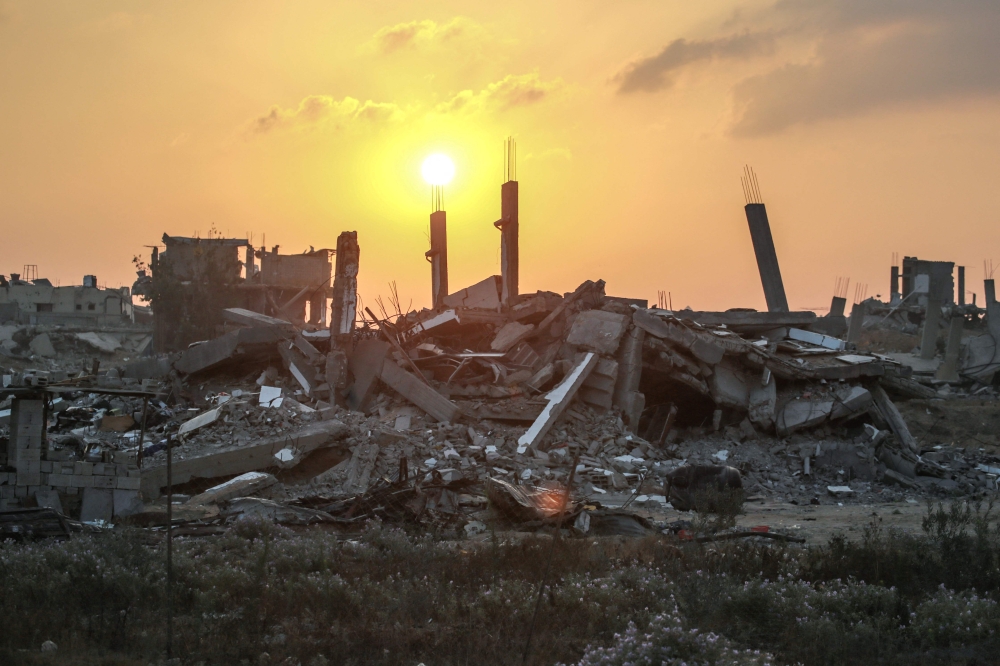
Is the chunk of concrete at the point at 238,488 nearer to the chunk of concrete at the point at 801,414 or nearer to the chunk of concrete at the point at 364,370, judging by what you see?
the chunk of concrete at the point at 364,370

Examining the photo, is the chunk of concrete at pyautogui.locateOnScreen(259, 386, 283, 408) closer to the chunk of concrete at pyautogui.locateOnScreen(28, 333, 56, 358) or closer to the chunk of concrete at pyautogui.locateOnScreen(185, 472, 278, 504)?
the chunk of concrete at pyautogui.locateOnScreen(185, 472, 278, 504)

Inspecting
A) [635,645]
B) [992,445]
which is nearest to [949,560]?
[635,645]

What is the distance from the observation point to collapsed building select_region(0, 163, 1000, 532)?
38.5 ft

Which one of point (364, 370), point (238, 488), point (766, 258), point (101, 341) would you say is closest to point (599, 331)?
point (364, 370)

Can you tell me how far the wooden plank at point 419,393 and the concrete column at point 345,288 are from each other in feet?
3.79

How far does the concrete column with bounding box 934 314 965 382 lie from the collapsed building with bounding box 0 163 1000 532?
9.50 metres

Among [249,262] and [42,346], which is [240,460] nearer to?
[249,262]

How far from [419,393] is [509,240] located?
5595mm

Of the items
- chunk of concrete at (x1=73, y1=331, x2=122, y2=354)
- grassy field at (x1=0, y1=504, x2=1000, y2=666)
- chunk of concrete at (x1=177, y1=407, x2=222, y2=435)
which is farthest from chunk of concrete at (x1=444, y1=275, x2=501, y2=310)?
chunk of concrete at (x1=73, y1=331, x2=122, y2=354)

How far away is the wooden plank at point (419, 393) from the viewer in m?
14.8

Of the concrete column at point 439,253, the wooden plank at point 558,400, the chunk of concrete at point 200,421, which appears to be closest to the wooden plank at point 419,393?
the wooden plank at point 558,400

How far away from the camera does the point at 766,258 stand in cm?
2244

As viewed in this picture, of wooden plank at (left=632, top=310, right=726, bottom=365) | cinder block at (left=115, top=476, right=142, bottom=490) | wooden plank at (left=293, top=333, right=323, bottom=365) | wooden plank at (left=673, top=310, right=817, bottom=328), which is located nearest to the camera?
cinder block at (left=115, top=476, right=142, bottom=490)

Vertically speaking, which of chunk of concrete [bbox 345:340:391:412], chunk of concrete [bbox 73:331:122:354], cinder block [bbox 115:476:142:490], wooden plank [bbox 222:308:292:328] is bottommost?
cinder block [bbox 115:476:142:490]
